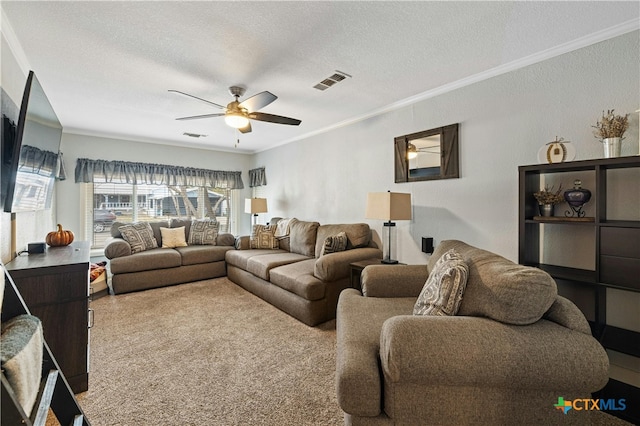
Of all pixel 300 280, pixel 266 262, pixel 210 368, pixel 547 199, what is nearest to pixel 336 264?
pixel 300 280

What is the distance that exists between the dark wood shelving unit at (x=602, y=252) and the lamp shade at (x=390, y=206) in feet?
3.44

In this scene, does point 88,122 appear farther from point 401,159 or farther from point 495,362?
point 495,362

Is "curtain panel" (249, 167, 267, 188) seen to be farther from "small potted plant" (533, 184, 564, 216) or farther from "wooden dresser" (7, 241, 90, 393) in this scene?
"small potted plant" (533, 184, 564, 216)

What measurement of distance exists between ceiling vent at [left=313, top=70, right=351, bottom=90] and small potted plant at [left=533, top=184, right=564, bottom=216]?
186 centimetres

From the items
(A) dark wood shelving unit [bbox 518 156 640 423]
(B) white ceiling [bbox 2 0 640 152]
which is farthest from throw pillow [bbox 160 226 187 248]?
(A) dark wood shelving unit [bbox 518 156 640 423]

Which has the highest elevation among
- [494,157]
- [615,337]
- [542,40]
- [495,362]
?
[542,40]

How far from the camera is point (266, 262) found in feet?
11.6

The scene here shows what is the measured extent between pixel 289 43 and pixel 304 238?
2.61m

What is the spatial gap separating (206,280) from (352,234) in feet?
8.24

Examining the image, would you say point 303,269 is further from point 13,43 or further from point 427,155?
point 13,43

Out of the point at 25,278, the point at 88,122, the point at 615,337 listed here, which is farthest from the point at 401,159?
the point at 88,122

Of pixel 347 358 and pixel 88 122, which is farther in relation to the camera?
pixel 88 122

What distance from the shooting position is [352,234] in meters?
3.60

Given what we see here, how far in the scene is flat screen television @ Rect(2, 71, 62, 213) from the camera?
1.67 metres
